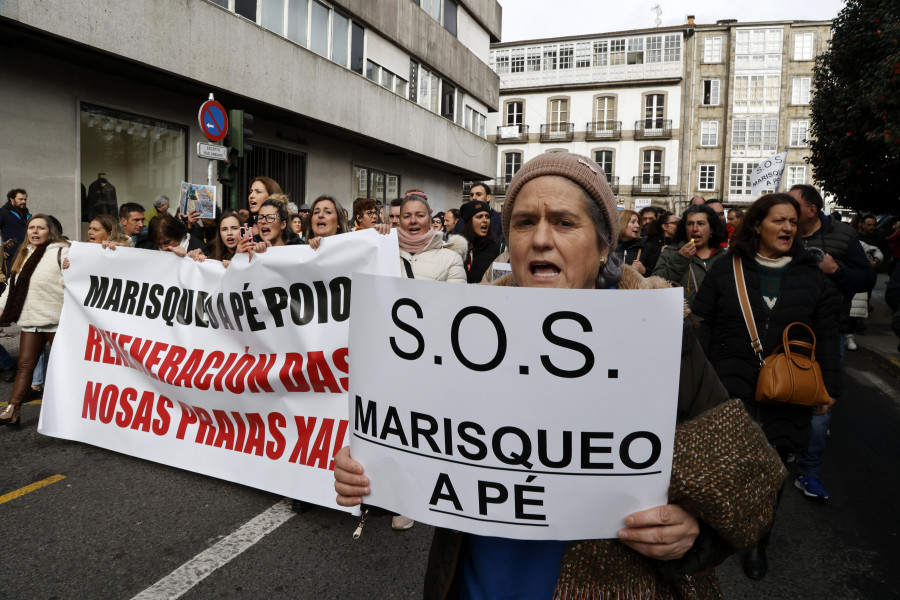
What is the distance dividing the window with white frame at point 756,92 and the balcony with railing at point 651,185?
759 centimetres

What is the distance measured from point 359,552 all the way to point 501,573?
2.07 m

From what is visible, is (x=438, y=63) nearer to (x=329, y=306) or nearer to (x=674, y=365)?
(x=329, y=306)

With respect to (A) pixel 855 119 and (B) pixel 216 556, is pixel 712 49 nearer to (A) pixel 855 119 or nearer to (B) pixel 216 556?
(A) pixel 855 119

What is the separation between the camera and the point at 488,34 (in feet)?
85.9

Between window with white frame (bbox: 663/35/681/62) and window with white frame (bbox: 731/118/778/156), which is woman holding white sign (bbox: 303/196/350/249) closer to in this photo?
window with white frame (bbox: 731/118/778/156)

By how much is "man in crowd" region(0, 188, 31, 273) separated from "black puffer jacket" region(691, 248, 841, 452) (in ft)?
29.8

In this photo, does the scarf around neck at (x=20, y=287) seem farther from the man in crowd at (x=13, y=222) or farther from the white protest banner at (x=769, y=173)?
the white protest banner at (x=769, y=173)

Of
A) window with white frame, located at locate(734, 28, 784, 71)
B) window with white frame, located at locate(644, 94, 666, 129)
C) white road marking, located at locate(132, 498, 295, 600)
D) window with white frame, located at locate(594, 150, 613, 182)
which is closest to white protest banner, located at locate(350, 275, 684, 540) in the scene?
white road marking, located at locate(132, 498, 295, 600)

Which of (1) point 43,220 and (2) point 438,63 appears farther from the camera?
(2) point 438,63

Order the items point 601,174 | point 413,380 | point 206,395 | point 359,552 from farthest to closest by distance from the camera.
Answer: point 206,395, point 359,552, point 601,174, point 413,380

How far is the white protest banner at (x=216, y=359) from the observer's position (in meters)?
3.61

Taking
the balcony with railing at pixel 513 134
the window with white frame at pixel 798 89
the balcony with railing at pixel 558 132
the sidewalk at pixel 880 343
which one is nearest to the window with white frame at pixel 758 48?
the window with white frame at pixel 798 89

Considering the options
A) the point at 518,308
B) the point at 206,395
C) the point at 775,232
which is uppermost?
the point at 775,232

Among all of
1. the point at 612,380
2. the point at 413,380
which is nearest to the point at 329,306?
the point at 413,380
